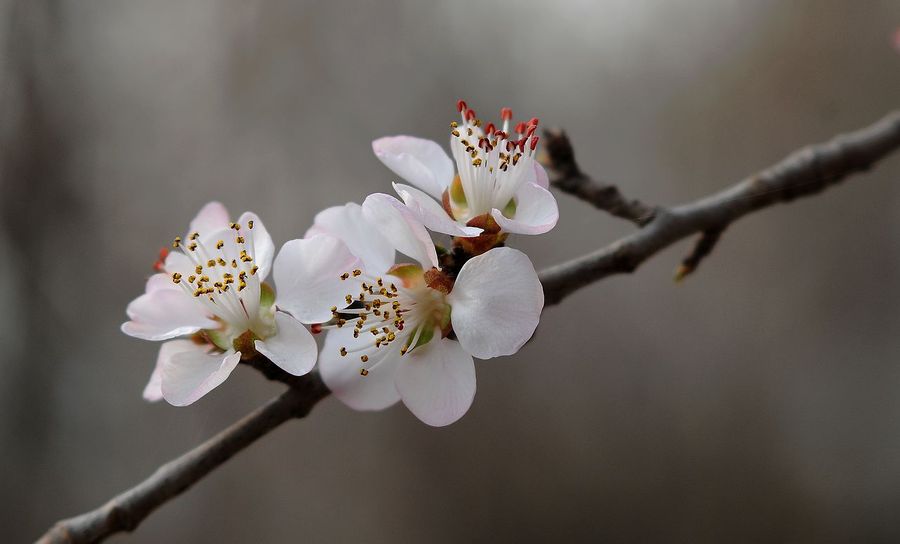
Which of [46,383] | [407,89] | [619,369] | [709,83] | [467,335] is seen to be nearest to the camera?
[467,335]

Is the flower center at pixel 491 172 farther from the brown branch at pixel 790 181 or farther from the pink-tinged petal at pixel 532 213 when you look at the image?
the brown branch at pixel 790 181

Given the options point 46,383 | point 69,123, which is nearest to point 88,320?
point 46,383

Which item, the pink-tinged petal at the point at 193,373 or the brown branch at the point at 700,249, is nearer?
the pink-tinged petal at the point at 193,373

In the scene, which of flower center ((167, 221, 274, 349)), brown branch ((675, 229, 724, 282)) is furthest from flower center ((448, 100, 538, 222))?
brown branch ((675, 229, 724, 282))

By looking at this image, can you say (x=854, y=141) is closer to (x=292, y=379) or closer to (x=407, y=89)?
(x=292, y=379)

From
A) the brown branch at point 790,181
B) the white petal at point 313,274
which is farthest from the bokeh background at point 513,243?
the white petal at point 313,274

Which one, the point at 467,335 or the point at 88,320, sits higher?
the point at 467,335

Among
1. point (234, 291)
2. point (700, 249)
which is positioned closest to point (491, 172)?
point (234, 291)
